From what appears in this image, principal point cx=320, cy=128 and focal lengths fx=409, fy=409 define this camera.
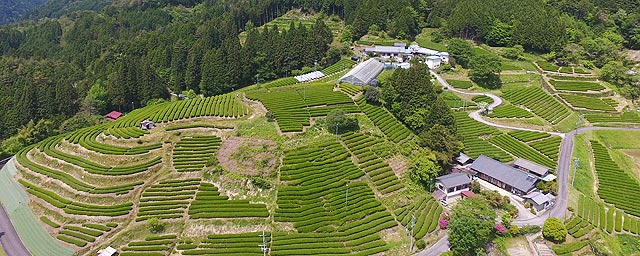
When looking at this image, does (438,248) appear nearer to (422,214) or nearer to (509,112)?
(422,214)

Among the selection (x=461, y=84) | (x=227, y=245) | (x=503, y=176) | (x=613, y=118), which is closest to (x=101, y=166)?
(x=227, y=245)

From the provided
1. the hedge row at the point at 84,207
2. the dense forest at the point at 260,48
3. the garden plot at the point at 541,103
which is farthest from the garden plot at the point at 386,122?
the hedge row at the point at 84,207

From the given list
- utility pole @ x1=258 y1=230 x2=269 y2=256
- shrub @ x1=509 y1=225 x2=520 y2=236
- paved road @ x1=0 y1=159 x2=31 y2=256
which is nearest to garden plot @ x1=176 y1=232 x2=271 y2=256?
utility pole @ x1=258 y1=230 x2=269 y2=256

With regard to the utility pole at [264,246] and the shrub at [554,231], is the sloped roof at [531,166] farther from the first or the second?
the utility pole at [264,246]

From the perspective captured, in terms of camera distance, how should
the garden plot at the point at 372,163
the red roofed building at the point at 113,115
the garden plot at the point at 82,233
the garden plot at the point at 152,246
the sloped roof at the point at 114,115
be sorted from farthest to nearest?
the sloped roof at the point at 114,115 → the red roofed building at the point at 113,115 → the garden plot at the point at 372,163 → the garden plot at the point at 82,233 → the garden plot at the point at 152,246

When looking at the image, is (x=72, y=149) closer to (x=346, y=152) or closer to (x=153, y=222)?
(x=153, y=222)

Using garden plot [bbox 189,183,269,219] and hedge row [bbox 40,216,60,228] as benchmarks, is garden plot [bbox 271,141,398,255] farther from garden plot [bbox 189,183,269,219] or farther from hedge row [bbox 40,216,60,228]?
hedge row [bbox 40,216,60,228]
